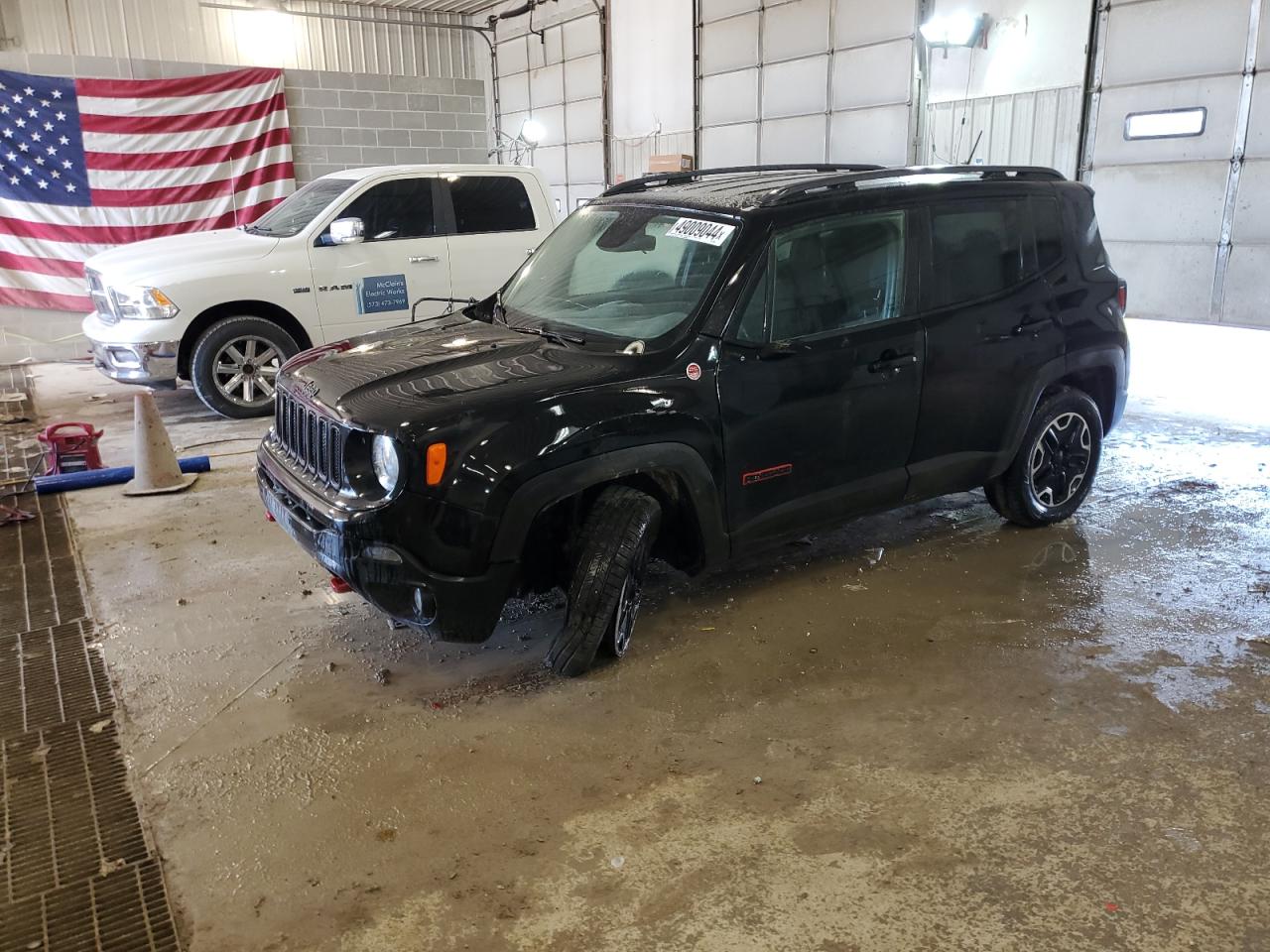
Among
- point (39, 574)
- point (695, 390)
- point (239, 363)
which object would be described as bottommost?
point (39, 574)

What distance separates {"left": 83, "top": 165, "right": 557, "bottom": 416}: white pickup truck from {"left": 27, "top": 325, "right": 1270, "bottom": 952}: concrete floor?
276 centimetres

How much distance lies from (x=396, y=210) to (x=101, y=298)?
2.40 m

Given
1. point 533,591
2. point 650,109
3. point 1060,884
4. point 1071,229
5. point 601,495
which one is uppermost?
point 650,109

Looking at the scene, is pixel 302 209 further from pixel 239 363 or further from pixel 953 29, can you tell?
pixel 953 29

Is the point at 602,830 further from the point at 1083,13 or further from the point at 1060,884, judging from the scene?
the point at 1083,13

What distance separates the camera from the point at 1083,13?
12.3 metres

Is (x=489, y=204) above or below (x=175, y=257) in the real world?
above

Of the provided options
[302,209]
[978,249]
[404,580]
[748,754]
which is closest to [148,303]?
[302,209]

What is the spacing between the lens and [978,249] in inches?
180

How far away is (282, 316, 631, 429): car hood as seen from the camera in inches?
134

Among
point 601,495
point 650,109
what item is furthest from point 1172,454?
point 650,109

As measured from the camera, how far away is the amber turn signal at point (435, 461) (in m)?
3.25

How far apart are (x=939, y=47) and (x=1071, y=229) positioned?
33.7 feet

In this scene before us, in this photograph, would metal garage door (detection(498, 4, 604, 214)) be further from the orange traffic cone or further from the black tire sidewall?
the black tire sidewall
